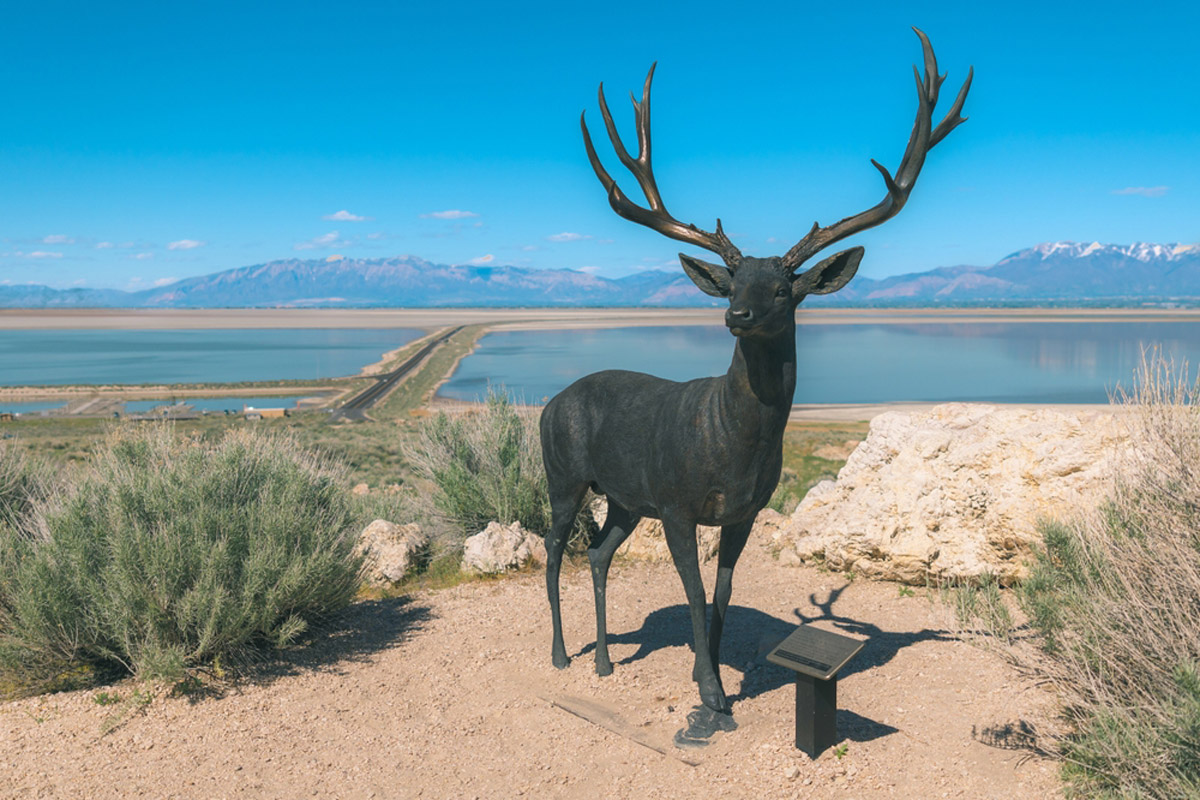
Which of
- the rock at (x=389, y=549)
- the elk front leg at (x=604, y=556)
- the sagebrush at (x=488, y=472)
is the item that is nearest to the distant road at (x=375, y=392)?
the sagebrush at (x=488, y=472)

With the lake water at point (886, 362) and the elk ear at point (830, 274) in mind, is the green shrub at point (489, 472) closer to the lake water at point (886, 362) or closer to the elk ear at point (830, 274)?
the elk ear at point (830, 274)

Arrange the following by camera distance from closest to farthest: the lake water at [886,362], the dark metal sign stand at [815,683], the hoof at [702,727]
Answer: the dark metal sign stand at [815,683] → the hoof at [702,727] → the lake water at [886,362]

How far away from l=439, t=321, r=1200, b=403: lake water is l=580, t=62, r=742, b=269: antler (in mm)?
23759

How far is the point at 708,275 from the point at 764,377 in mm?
644

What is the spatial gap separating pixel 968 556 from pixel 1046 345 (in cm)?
9598

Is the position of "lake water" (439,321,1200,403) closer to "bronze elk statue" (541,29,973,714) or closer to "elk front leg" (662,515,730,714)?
"bronze elk statue" (541,29,973,714)

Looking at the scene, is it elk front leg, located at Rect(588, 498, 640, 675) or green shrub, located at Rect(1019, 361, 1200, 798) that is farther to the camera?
elk front leg, located at Rect(588, 498, 640, 675)

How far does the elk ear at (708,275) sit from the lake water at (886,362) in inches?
962

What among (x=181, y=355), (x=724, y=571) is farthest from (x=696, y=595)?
(x=181, y=355)

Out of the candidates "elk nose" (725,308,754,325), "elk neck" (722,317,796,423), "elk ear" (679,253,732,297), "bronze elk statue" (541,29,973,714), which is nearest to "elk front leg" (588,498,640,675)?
"bronze elk statue" (541,29,973,714)

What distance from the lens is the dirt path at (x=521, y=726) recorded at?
14.4 feet

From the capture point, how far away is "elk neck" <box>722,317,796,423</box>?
436 centimetres

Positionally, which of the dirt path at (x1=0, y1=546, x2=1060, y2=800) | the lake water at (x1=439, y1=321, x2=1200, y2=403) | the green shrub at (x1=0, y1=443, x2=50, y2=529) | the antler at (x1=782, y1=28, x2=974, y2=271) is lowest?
the lake water at (x1=439, y1=321, x2=1200, y2=403)

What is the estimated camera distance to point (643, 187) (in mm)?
5098
